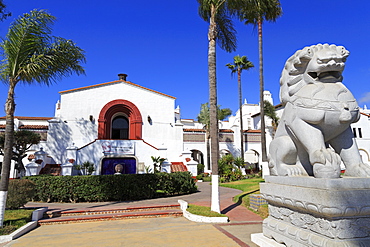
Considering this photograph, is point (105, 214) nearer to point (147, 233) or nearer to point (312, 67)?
point (147, 233)

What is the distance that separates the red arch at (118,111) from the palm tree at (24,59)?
15623 millimetres

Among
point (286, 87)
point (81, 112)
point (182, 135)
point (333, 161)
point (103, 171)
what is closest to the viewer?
point (333, 161)

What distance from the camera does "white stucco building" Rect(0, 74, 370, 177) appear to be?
20.9 meters

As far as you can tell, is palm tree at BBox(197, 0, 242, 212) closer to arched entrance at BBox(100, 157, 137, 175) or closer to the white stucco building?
the white stucco building

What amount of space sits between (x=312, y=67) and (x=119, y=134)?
78.5ft

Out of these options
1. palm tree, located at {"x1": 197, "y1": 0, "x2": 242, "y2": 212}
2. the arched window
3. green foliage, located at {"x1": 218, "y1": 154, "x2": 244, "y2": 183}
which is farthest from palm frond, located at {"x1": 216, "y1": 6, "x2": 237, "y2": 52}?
the arched window

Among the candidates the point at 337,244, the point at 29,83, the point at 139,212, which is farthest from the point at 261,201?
the point at 29,83

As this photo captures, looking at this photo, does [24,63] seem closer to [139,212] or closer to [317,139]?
[139,212]

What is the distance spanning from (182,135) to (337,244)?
877 inches

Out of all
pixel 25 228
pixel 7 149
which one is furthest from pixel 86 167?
pixel 25 228

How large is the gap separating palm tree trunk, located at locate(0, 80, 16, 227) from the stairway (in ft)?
5.19

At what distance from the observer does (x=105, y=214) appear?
8297 millimetres

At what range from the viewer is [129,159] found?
2144 cm

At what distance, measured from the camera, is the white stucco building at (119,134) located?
68.6ft
